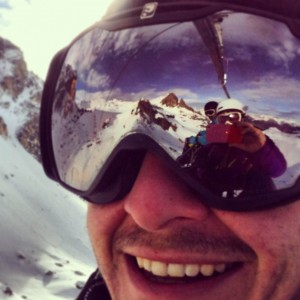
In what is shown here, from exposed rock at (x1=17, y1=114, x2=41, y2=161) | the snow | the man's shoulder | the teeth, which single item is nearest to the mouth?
the teeth

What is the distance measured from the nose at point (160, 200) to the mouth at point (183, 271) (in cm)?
15

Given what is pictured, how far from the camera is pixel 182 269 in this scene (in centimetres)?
152

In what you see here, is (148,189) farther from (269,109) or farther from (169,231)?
(269,109)

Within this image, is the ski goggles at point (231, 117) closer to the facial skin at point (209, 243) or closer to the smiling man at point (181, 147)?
the smiling man at point (181, 147)

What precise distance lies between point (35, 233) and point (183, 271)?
8.70 metres

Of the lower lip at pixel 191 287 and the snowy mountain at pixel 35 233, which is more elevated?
the lower lip at pixel 191 287

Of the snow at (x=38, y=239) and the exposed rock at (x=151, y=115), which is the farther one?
the snow at (x=38, y=239)

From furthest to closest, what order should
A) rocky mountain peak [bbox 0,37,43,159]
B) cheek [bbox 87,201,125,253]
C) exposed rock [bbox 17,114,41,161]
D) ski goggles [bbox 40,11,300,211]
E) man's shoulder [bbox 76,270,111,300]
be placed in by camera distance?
rocky mountain peak [bbox 0,37,43,159] < exposed rock [bbox 17,114,41,161] < man's shoulder [bbox 76,270,111,300] < cheek [bbox 87,201,125,253] < ski goggles [bbox 40,11,300,211]

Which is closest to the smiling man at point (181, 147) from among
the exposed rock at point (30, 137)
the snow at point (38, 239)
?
the snow at point (38, 239)

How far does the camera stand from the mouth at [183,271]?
150cm

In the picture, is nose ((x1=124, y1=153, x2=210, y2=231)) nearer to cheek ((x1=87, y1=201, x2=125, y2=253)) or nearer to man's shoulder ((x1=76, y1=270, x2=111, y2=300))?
cheek ((x1=87, y1=201, x2=125, y2=253))

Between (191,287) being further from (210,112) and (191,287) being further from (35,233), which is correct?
(35,233)

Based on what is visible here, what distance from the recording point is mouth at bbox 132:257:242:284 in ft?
4.92

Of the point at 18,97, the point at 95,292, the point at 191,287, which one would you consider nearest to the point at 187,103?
the point at 191,287
